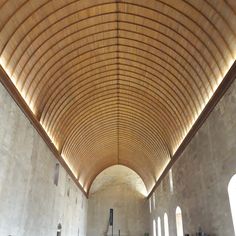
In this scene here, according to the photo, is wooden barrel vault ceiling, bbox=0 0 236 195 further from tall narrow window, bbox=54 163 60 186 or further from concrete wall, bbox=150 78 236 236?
concrete wall, bbox=150 78 236 236

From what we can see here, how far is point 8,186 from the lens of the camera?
435 inches

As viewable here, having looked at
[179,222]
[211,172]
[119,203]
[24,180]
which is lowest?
[179,222]

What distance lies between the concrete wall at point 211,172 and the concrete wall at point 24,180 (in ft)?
25.9

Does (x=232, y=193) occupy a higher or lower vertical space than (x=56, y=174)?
lower

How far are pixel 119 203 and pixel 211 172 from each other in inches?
944

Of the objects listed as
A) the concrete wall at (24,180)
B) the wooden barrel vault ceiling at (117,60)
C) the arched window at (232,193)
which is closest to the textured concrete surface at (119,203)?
the wooden barrel vault ceiling at (117,60)

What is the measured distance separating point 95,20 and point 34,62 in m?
3.24

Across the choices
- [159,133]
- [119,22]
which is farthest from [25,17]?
[159,133]

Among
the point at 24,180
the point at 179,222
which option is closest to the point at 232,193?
the point at 24,180

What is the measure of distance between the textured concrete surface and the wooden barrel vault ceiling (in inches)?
544

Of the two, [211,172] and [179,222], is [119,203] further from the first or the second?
[211,172]

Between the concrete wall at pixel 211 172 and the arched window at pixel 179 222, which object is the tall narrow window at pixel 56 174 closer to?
the concrete wall at pixel 211 172

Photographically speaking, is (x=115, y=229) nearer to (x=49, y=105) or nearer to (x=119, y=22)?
(x=49, y=105)

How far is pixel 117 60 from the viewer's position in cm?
1591
